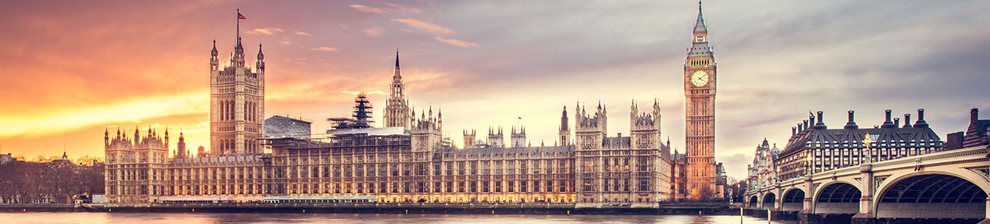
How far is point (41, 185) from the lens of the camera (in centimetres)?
19212

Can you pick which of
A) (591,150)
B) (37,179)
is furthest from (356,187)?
(37,179)

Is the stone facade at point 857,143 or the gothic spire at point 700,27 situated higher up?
the gothic spire at point 700,27

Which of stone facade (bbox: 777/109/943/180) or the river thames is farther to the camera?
stone facade (bbox: 777/109/943/180)

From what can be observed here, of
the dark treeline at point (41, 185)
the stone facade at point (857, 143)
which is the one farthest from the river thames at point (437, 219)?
the dark treeline at point (41, 185)

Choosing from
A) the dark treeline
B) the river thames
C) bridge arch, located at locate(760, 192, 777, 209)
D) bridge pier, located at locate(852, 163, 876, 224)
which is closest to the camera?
bridge pier, located at locate(852, 163, 876, 224)

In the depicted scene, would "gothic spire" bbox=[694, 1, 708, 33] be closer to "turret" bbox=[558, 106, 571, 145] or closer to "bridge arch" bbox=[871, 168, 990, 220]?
"turret" bbox=[558, 106, 571, 145]

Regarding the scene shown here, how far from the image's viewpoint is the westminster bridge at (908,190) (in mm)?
58812

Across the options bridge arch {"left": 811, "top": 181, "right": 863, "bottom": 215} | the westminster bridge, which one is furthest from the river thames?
the westminster bridge

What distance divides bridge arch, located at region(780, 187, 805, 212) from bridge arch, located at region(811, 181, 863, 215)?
9.52m

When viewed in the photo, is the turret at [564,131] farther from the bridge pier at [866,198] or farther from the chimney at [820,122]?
the bridge pier at [866,198]

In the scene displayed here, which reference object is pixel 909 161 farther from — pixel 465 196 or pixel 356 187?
pixel 356 187

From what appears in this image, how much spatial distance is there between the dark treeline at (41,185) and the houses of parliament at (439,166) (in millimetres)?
17513

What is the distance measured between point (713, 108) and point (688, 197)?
14075 millimetres

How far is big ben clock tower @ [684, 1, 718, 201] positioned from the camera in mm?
162000
